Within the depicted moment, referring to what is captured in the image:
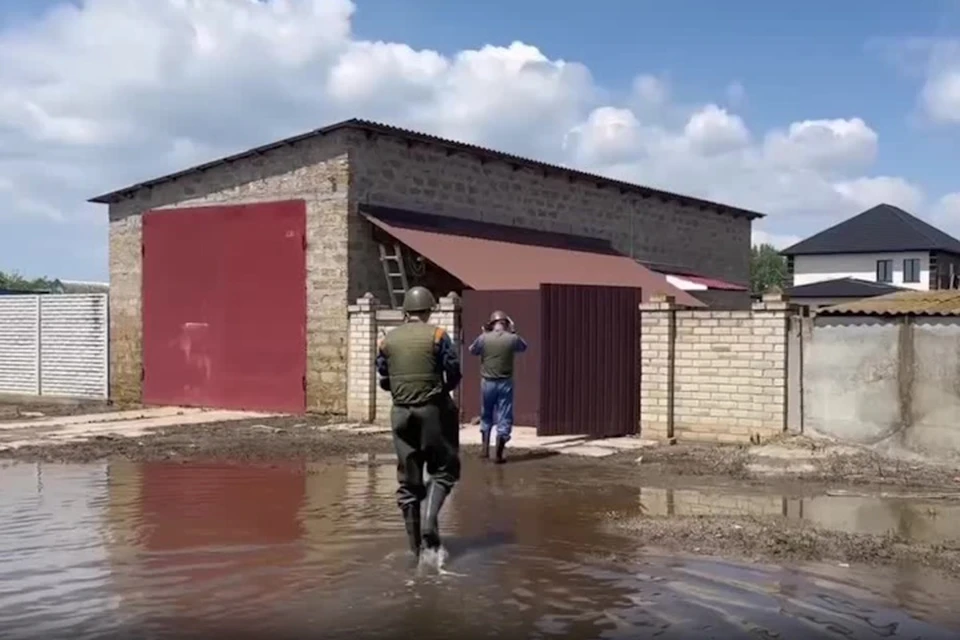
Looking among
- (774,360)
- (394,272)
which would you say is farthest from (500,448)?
(394,272)

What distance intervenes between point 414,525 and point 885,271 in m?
52.6

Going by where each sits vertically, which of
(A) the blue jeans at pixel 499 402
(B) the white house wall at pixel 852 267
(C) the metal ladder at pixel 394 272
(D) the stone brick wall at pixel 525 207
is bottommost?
(A) the blue jeans at pixel 499 402

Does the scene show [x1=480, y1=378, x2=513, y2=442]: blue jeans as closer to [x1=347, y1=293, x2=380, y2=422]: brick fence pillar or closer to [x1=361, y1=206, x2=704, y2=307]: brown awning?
[x1=361, y1=206, x2=704, y2=307]: brown awning

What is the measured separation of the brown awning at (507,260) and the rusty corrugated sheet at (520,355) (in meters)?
0.79

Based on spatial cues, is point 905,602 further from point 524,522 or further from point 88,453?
point 88,453

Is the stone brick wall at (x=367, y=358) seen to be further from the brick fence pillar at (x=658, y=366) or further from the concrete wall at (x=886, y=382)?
the concrete wall at (x=886, y=382)

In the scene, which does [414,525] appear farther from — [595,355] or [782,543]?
[595,355]

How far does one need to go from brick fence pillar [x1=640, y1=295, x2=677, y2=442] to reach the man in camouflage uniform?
6.67 metres

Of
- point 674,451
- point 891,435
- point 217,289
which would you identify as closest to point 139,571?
point 674,451

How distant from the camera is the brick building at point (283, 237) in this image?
55.5 feet

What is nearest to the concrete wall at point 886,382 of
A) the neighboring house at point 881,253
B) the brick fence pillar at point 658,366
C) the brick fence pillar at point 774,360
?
the brick fence pillar at point 774,360

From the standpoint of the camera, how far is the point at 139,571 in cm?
692

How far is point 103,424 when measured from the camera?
16.4m

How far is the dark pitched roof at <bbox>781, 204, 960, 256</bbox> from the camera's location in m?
53.9
